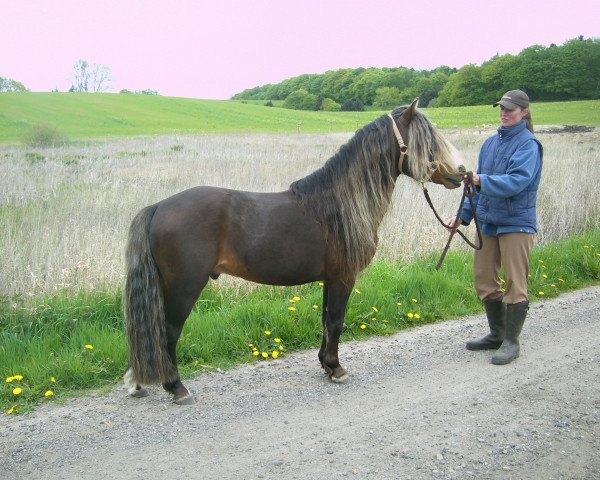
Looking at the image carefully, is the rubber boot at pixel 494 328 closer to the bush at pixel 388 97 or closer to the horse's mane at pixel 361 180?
the horse's mane at pixel 361 180

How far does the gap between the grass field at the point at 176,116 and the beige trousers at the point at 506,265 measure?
24.4 metres

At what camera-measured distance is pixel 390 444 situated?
3.04m

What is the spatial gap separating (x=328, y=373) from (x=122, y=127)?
131 feet

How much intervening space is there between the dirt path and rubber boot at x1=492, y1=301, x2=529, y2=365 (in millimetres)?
106

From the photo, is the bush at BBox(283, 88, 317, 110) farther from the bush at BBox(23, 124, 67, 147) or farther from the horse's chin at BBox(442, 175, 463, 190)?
the horse's chin at BBox(442, 175, 463, 190)

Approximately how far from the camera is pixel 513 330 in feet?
14.8

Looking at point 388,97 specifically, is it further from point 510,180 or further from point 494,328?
point 510,180

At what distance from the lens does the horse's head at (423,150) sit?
3.79 metres

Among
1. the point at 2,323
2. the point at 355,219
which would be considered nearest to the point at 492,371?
the point at 355,219

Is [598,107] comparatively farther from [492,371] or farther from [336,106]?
[336,106]

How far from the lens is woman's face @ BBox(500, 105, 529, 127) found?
14.1 ft

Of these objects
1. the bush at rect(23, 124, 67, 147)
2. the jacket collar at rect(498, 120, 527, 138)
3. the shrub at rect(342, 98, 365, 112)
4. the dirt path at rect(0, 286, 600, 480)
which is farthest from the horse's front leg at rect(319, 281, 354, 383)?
the shrub at rect(342, 98, 365, 112)

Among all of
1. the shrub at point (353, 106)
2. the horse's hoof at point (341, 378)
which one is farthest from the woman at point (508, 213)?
the shrub at point (353, 106)

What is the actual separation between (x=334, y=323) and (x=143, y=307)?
1518 millimetres
